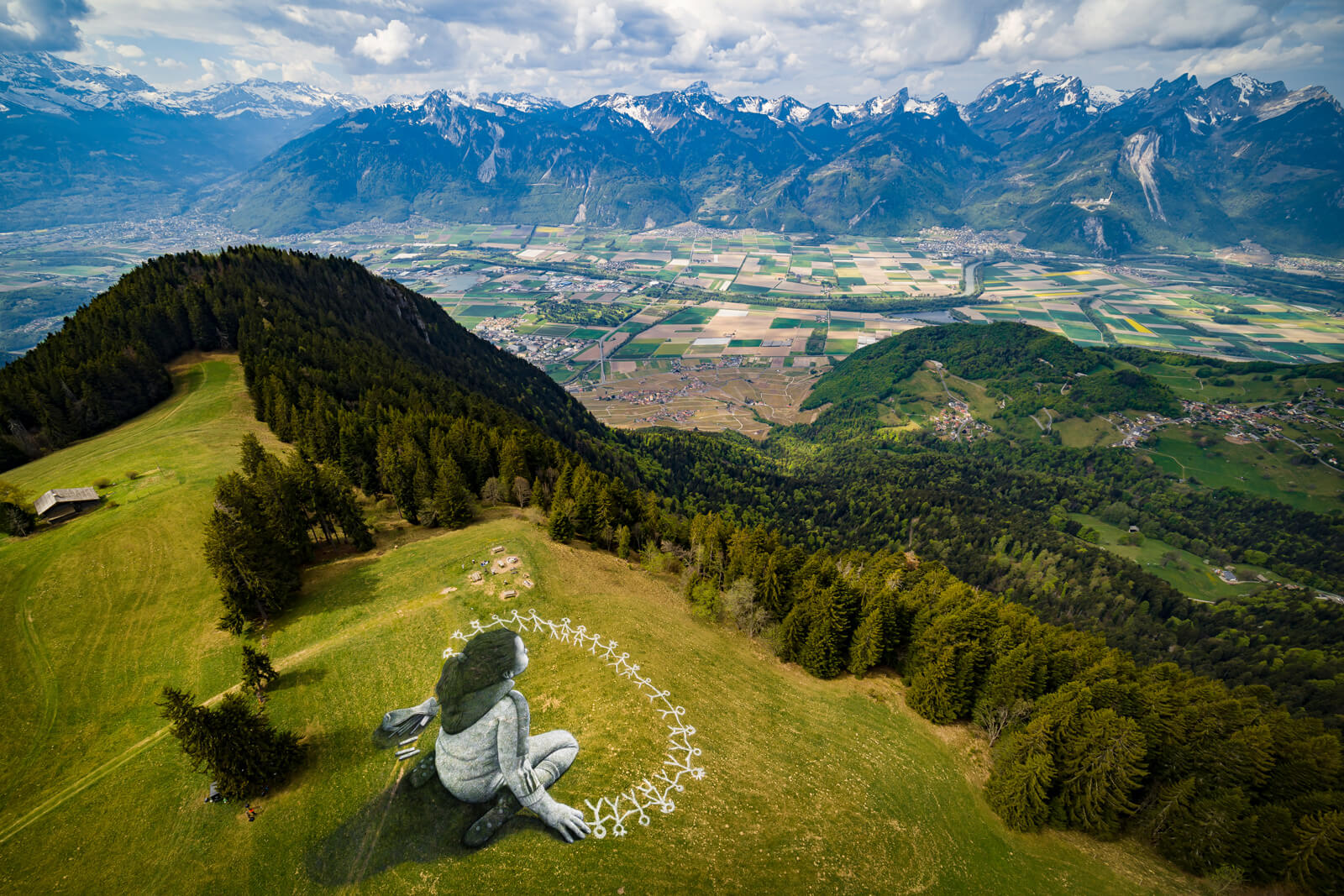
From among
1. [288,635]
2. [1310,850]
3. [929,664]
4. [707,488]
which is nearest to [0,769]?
[288,635]

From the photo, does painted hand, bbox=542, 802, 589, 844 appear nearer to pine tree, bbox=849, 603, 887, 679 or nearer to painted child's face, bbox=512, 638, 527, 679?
painted child's face, bbox=512, 638, 527, 679

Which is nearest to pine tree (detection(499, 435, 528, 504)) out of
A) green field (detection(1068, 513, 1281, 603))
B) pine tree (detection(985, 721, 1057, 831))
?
pine tree (detection(985, 721, 1057, 831))

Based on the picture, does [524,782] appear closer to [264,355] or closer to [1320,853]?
[1320,853]

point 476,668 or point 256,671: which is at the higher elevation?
point 476,668

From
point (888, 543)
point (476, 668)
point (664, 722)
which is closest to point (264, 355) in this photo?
point (476, 668)

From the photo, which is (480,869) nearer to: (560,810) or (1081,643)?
(560,810)

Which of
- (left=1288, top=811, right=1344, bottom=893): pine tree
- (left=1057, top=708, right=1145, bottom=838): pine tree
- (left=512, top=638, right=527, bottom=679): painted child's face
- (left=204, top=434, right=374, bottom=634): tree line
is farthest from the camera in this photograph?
(left=204, top=434, right=374, bottom=634): tree line
